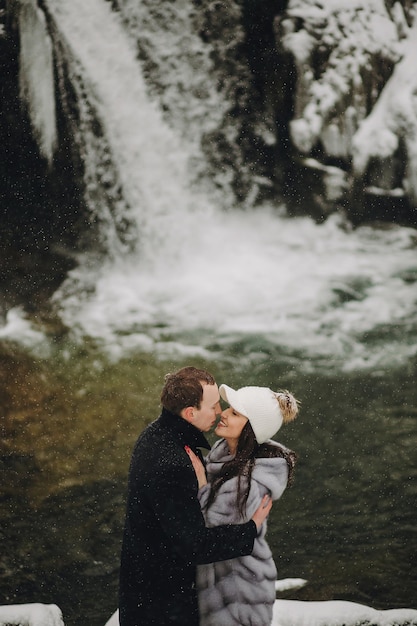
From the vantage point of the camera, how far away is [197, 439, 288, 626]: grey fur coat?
2188mm

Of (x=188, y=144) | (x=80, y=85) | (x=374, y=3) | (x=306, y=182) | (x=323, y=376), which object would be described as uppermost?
(x=374, y=3)

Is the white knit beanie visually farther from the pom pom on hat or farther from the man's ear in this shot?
the man's ear

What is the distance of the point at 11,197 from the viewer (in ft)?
11.8

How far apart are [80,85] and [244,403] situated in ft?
7.37

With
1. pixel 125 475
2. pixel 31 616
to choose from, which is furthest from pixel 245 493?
pixel 125 475

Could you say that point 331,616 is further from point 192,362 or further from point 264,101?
point 264,101

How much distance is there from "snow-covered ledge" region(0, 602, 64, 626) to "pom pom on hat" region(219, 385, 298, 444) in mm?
1420

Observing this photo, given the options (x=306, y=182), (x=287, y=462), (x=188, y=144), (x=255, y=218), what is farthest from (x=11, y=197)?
(x=287, y=462)

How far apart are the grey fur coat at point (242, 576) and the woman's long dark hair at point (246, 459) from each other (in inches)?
0.9

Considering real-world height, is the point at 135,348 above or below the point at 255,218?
below

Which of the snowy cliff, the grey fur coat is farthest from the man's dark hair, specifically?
the snowy cliff

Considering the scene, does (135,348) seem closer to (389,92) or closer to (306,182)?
(306,182)

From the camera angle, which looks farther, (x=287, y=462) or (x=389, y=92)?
A: (x=389, y=92)

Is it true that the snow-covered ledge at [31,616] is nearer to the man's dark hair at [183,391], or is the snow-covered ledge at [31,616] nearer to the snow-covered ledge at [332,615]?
the snow-covered ledge at [332,615]
